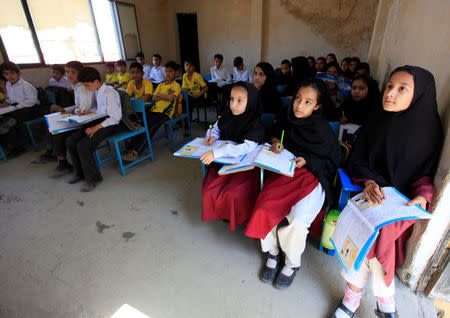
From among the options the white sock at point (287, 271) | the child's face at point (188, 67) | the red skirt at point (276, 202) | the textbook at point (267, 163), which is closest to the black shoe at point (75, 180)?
the textbook at point (267, 163)

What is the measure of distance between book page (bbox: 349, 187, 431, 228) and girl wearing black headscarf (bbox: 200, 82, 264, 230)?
2.19 feet

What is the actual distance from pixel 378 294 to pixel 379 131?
865mm

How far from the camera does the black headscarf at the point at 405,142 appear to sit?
1.14m

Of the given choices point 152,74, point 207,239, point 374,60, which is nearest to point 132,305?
point 207,239

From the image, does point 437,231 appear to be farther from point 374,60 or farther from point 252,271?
point 374,60

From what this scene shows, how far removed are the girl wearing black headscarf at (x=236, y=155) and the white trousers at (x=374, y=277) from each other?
693 mm

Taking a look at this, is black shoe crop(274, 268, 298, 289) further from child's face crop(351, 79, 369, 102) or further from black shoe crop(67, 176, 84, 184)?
black shoe crop(67, 176, 84, 184)

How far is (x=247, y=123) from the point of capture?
6.00ft

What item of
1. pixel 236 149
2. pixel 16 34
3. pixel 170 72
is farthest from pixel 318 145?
pixel 16 34

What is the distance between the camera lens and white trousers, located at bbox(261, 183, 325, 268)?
1346mm

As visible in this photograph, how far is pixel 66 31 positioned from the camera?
518 centimetres

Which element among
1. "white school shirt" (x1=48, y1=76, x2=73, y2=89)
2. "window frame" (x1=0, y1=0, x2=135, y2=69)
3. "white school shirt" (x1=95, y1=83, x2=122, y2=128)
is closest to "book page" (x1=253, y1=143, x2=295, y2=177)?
"white school shirt" (x1=95, y1=83, x2=122, y2=128)

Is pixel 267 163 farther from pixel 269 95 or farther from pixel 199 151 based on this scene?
pixel 269 95

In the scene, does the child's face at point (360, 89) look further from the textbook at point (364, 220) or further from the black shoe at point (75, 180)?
the black shoe at point (75, 180)
